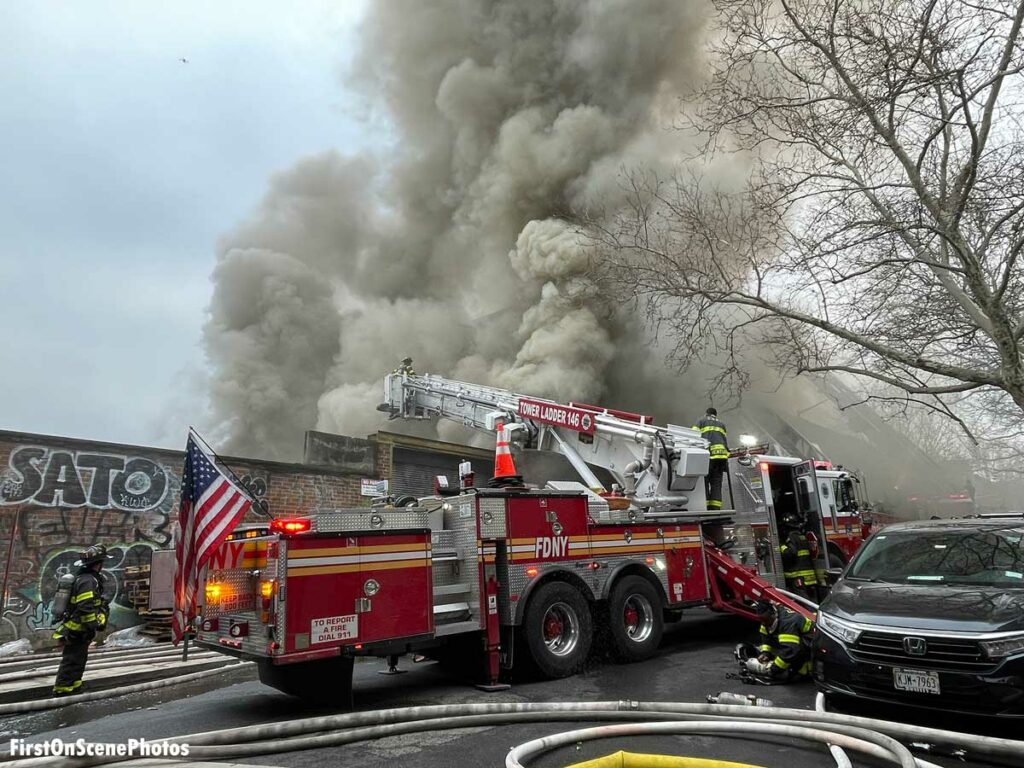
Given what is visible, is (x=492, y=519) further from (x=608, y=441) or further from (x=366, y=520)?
(x=608, y=441)

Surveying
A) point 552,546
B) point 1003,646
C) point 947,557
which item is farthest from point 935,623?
point 552,546

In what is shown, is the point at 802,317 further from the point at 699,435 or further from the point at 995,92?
the point at 995,92

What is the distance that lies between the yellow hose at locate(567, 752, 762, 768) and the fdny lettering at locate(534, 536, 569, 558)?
2.73 m

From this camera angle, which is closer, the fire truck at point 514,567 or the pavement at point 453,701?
the pavement at point 453,701

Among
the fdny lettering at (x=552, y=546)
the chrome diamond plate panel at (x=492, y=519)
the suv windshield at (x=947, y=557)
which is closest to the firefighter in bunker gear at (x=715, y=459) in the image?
the suv windshield at (x=947, y=557)

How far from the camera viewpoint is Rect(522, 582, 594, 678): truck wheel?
570 cm

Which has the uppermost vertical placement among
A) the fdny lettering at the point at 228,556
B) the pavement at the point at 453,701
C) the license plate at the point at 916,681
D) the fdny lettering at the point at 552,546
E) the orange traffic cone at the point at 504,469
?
the orange traffic cone at the point at 504,469

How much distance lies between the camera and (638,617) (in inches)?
266

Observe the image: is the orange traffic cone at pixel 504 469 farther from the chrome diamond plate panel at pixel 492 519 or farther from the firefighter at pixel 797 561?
the firefighter at pixel 797 561

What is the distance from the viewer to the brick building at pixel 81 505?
860cm

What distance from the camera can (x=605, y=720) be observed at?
4.31 meters

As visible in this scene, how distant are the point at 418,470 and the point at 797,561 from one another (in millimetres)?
8005

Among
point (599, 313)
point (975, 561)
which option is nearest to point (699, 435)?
point (975, 561)

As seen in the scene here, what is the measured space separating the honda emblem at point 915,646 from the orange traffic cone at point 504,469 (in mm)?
3275
